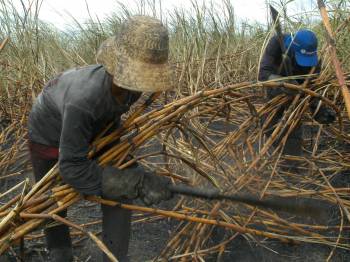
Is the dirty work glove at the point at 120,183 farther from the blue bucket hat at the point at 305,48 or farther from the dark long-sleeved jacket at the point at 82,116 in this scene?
the blue bucket hat at the point at 305,48

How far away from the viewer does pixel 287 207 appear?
1815 mm

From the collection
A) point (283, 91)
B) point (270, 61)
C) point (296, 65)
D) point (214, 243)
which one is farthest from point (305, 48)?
point (214, 243)

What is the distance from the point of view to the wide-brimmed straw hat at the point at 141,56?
1.65 metres

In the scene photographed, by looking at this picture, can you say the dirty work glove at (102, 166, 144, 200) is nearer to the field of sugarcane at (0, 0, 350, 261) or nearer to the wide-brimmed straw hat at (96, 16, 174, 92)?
the field of sugarcane at (0, 0, 350, 261)

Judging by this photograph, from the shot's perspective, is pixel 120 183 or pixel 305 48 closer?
pixel 120 183

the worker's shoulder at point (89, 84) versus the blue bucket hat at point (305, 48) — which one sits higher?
the blue bucket hat at point (305, 48)

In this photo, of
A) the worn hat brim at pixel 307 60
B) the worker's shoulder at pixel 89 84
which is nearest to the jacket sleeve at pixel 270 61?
the worn hat brim at pixel 307 60

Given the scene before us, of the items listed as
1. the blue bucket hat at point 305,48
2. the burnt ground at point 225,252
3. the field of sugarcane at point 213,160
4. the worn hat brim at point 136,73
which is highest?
the blue bucket hat at point 305,48

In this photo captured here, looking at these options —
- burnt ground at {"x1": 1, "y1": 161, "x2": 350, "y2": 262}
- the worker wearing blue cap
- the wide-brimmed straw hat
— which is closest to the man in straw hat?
the wide-brimmed straw hat

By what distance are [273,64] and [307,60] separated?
396mm

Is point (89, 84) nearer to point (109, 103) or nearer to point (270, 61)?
point (109, 103)

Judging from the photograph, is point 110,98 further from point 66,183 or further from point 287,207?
point 287,207

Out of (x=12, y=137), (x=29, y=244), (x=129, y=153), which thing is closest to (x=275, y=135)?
(x=129, y=153)

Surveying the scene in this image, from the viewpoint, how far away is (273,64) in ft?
11.3
